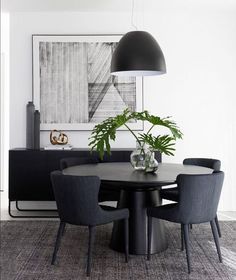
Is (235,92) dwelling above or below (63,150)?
above

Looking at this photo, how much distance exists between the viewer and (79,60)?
5.10 m

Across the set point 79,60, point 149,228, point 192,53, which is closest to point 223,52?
point 192,53

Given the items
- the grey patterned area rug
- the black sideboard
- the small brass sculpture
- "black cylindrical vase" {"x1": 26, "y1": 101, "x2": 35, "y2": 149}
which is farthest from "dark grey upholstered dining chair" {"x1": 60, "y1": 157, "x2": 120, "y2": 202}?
"black cylindrical vase" {"x1": 26, "y1": 101, "x2": 35, "y2": 149}

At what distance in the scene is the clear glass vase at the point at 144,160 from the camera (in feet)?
11.8

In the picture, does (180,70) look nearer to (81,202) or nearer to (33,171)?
→ (33,171)

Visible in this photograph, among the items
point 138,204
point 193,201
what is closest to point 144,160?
point 138,204

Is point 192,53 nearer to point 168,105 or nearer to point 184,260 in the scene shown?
point 168,105

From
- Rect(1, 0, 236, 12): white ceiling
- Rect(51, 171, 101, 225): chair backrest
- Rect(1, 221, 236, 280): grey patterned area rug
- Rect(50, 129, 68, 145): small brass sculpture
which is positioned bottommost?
Rect(1, 221, 236, 280): grey patterned area rug

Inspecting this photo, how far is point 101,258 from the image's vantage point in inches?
133

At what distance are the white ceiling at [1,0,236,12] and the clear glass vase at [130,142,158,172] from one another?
193cm

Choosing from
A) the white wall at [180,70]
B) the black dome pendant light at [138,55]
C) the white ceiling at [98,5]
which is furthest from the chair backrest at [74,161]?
the white ceiling at [98,5]

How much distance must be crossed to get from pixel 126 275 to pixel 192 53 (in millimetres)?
3085

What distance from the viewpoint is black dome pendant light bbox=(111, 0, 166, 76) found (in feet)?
11.2

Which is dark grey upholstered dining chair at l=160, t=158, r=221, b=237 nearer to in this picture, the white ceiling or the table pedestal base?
the table pedestal base
